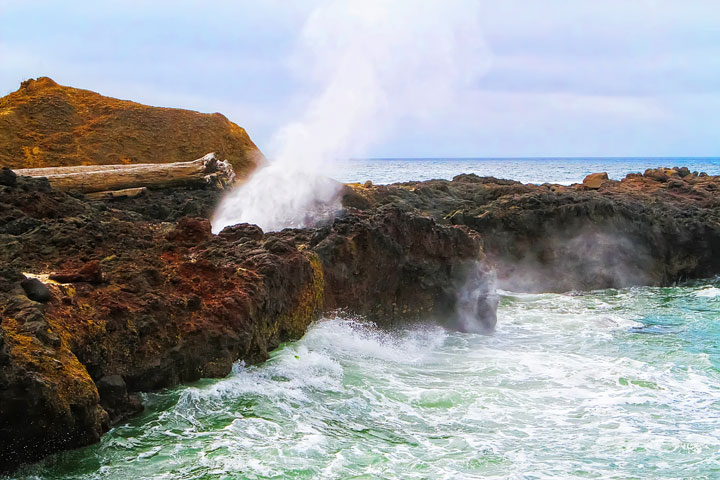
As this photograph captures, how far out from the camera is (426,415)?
6141 mm

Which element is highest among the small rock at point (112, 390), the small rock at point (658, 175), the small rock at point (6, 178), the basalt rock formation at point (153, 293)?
the small rock at point (658, 175)

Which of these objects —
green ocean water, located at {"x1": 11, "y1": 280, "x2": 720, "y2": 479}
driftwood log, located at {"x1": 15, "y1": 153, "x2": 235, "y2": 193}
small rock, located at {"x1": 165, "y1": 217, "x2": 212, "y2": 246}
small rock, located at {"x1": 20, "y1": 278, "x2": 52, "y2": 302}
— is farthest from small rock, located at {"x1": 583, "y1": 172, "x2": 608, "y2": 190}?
small rock, located at {"x1": 20, "y1": 278, "x2": 52, "y2": 302}

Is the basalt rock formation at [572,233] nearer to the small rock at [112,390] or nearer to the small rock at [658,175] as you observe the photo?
the small rock at [658,175]

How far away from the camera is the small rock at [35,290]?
5.20 metres

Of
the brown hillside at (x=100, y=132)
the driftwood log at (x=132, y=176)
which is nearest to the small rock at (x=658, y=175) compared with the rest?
the brown hillside at (x=100, y=132)

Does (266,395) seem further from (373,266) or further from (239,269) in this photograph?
(373,266)

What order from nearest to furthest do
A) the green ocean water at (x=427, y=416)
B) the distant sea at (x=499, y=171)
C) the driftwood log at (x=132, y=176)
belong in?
the green ocean water at (x=427, y=416)
the driftwood log at (x=132, y=176)
the distant sea at (x=499, y=171)

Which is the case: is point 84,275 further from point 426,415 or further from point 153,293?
point 426,415

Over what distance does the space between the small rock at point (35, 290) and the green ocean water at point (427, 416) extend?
106 cm

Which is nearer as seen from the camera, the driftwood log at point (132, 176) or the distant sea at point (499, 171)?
the driftwood log at point (132, 176)

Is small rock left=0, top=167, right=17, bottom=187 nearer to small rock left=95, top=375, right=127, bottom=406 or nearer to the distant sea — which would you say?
small rock left=95, top=375, right=127, bottom=406

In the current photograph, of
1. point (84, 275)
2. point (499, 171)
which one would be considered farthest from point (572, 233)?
point (499, 171)

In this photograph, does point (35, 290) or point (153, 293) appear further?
point (153, 293)

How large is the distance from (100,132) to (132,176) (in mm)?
5061
